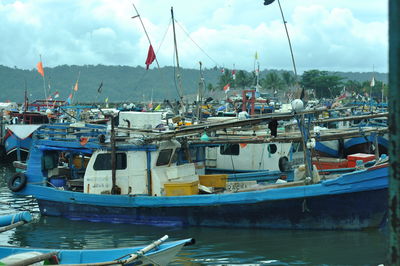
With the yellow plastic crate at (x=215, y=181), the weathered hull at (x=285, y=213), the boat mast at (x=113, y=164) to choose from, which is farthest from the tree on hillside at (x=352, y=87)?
the boat mast at (x=113, y=164)

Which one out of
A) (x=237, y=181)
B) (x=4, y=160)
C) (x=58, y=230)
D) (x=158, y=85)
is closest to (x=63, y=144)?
(x=58, y=230)

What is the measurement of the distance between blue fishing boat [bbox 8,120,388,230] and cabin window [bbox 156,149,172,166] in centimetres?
3

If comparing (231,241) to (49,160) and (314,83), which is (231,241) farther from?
(314,83)

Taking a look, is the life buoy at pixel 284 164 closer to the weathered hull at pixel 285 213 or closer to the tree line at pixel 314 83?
the weathered hull at pixel 285 213

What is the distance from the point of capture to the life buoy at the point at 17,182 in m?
16.9

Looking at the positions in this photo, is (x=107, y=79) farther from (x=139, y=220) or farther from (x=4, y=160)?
(x=139, y=220)

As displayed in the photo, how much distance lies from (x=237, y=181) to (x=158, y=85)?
461 ft

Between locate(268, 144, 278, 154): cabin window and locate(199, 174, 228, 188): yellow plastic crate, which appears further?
locate(268, 144, 278, 154): cabin window

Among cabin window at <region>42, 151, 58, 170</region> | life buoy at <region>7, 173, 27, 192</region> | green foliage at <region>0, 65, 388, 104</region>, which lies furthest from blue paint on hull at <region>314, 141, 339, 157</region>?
green foliage at <region>0, 65, 388, 104</region>

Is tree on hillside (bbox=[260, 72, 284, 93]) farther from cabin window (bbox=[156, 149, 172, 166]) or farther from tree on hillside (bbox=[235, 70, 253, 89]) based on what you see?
cabin window (bbox=[156, 149, 172, 166])

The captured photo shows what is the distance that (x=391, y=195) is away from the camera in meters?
3.75

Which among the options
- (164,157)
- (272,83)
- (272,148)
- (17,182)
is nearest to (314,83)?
(272,83)

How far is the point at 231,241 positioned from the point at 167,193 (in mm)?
2403

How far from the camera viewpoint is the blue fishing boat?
13.2 metres
